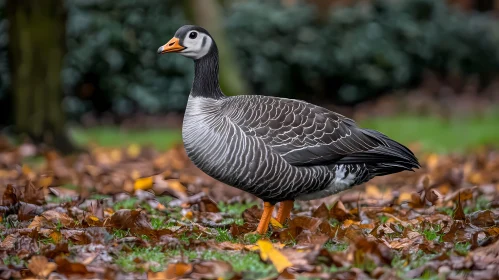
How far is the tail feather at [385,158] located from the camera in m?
5.52

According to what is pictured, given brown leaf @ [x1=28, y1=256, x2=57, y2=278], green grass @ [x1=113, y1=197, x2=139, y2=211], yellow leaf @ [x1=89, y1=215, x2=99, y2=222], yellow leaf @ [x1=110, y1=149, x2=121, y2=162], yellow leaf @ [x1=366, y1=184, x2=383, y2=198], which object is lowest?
yellow leaf @ [x1=110, y1=149, x2=121, y2=162]

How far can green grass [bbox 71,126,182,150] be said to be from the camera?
12398 millimetres

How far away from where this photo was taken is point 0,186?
24.3 feet

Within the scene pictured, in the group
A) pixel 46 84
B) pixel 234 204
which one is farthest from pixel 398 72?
pixel 234 204

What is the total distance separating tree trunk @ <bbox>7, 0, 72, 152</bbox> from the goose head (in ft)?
16.4

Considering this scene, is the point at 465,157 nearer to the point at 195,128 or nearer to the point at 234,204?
the point at 234,204

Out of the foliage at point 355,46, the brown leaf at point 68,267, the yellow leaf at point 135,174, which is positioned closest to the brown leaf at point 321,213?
the brown leaf at point 68,267

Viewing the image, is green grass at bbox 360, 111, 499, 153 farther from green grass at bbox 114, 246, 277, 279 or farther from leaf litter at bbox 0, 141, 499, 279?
green grass at bbox 114, 246, 277, 279

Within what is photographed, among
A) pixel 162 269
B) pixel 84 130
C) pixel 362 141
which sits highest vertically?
pixel 362 141

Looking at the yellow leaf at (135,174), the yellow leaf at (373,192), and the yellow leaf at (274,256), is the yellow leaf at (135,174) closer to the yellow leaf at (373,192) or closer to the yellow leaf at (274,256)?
the yellow leaf at (373,192)

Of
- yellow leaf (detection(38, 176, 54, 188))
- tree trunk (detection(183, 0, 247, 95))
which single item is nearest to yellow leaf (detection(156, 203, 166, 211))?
yellow leaf (detection(38, 176, 54, 188))

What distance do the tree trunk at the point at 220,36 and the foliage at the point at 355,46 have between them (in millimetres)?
1911

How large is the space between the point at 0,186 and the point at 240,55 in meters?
9.08

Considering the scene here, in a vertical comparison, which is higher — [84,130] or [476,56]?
[476,56]
